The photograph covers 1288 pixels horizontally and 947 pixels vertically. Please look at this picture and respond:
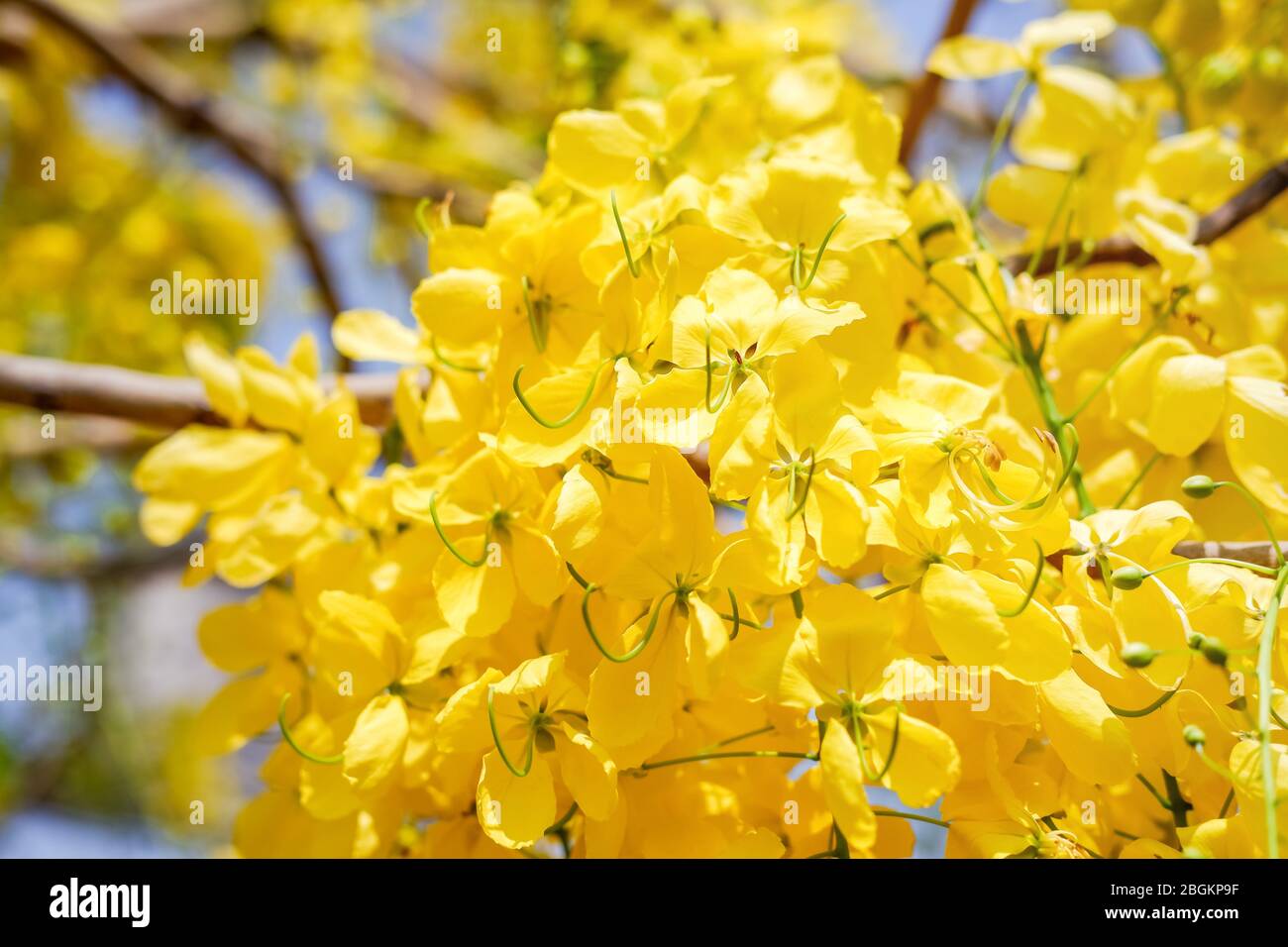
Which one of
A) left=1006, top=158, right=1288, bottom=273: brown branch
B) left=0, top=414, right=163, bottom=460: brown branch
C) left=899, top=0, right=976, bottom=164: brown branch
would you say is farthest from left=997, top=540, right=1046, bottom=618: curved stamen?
left=0, top=414, right=163, bottom=460: brown branch

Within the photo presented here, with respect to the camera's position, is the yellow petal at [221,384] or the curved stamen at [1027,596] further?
the yellow petal at [221,384]

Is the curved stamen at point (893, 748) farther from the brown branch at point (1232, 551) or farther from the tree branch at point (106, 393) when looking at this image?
the tree branch at point (106, 393)

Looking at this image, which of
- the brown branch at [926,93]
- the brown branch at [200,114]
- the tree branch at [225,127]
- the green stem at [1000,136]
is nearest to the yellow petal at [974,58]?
the green stem at [1000,136]

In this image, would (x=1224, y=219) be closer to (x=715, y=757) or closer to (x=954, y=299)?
(x=954, y=299)

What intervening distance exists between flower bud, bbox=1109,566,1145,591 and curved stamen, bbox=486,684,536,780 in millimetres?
247

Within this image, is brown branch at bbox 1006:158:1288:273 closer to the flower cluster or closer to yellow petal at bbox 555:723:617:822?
the flower cluster

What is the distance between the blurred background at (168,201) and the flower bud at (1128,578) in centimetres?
107

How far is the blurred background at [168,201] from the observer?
5.08ft

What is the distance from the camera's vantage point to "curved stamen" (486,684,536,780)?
0.44 metres

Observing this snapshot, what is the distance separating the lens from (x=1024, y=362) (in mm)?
591

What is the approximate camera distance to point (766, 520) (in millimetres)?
421

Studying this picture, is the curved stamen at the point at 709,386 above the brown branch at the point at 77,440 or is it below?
below
